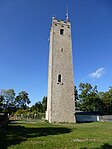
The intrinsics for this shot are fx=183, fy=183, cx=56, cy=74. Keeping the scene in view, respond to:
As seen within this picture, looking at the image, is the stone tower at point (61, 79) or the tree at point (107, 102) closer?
the stone tower at point (61, 79)

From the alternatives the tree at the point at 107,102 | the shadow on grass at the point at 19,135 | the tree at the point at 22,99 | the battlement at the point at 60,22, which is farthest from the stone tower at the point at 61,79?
the tree at the point at 22,99

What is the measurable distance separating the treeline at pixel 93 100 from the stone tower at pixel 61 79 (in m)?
20.6

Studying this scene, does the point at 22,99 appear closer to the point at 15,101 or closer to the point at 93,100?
the point at 15,101

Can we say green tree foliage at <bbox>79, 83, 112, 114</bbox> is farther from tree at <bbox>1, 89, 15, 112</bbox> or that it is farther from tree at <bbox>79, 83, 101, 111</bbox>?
tree at <bbox>1, 89, 15, 112</bbox>

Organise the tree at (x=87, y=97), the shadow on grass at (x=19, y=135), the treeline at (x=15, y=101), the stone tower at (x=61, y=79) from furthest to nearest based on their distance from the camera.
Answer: the treeline at (x=15, y=101)
the tree at (x=87, y=97)
the stone tower at (x=61, y=79)
the shadow on grass at (x=19, y=135)

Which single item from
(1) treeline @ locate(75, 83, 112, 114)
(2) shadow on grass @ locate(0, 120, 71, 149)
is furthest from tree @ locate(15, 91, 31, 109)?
(2) shadow on grass @ locate(0, 120, 71, 149)

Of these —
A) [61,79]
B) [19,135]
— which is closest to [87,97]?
[61,79]

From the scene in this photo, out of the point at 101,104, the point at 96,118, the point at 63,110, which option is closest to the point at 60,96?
the point at 63,110

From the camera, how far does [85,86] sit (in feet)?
159

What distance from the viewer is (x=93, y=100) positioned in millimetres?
48750

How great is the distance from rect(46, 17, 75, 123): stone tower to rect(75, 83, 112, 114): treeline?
20.6 meters

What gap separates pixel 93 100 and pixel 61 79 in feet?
77.3

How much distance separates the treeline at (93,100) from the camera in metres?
48.0

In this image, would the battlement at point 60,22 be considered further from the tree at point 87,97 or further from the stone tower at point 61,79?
the tree at point 87,97
